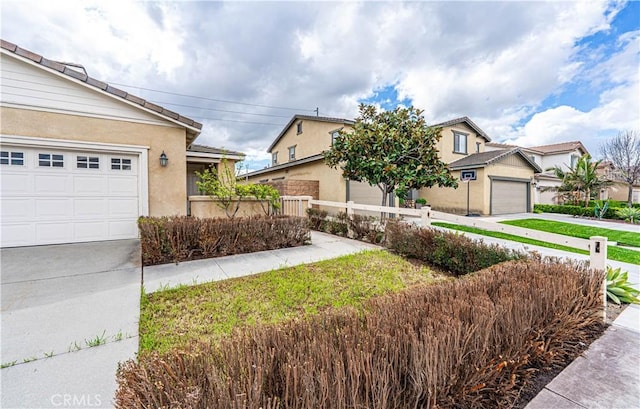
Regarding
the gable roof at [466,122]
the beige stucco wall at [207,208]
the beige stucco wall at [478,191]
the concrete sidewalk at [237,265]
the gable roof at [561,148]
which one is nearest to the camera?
the concrete sidewalk at [237,265]

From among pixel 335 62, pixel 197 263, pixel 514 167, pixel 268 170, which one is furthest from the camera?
pixel 268 170

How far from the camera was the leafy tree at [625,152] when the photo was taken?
67.2 feet

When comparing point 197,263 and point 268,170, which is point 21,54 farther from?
point 268,170

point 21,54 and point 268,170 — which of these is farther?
point 268,170

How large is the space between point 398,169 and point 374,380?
9.25 meters

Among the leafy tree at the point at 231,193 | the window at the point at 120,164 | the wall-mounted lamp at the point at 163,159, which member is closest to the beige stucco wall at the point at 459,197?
the leafy tree at the point at 231,193

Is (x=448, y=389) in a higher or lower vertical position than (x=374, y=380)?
lower

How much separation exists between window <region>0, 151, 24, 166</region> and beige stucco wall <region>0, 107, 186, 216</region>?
51cm

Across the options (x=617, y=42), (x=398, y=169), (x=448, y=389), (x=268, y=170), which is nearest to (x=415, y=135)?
(x=398, y=169)

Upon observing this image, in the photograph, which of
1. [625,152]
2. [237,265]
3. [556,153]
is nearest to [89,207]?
[237,265]

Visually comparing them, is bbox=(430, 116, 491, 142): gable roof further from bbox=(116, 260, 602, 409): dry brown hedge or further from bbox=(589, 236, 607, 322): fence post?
bbox=(116, 260, 602, 409): dry brown hedge

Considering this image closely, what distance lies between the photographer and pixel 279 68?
15.2 metres

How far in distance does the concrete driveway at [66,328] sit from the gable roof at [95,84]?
456cm

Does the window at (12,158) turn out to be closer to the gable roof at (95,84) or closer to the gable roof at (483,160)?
the gable roof at (95,84)
